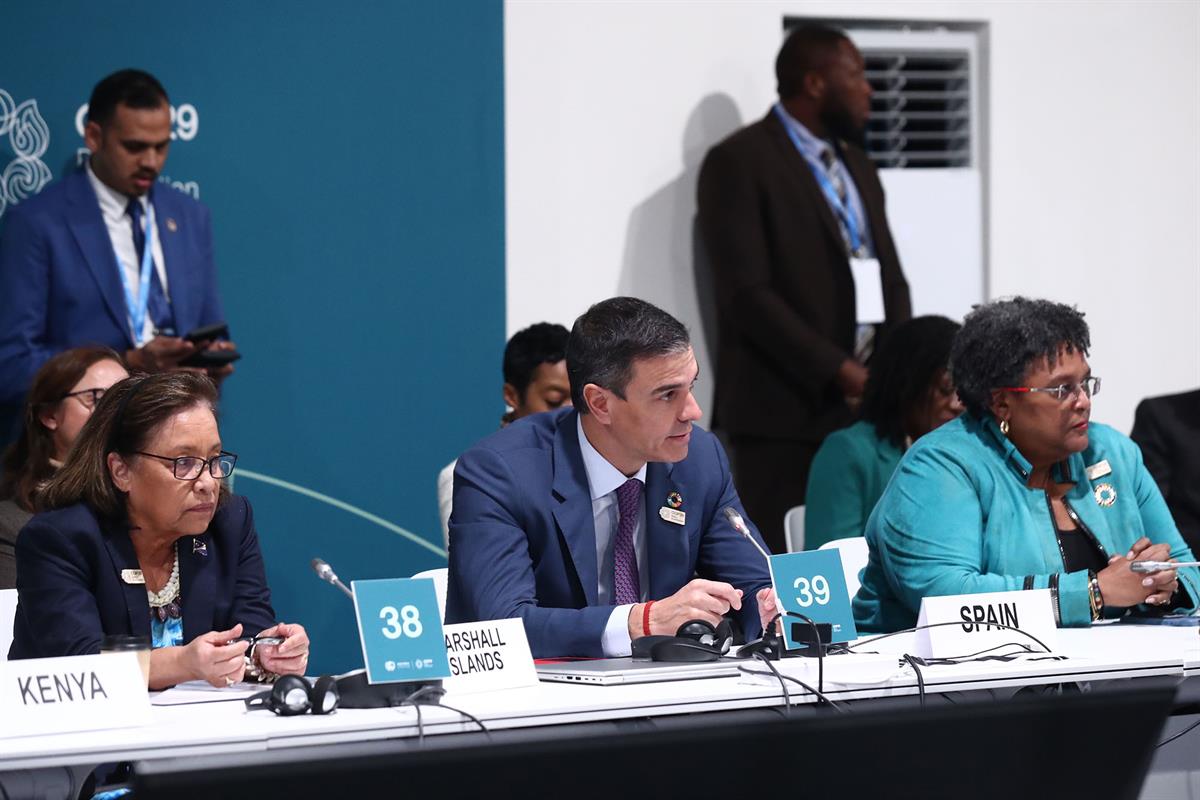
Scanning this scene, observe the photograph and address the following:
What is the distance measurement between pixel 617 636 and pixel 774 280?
9.91 feet

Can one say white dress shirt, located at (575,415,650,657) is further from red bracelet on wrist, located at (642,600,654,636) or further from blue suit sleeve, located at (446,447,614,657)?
red bracelet on wrist, located at (642,600,654,636)

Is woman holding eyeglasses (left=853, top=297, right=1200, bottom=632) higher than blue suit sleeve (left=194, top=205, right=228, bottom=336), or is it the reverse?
blue suit sleeve (left=194, top=205, right=228, bottom=336)

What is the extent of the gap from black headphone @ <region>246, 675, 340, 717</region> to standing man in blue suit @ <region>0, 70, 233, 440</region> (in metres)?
2.41

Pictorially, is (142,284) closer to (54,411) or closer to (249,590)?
(54,411)

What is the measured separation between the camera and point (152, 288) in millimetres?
4746

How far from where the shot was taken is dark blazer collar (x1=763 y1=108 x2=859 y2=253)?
561 cm

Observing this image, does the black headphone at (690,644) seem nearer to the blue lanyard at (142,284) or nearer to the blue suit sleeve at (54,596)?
the blue suit sleeve at (54,596)

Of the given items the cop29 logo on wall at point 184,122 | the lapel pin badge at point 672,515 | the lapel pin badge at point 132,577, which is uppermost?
the cop29 logo on wall at point 184,122

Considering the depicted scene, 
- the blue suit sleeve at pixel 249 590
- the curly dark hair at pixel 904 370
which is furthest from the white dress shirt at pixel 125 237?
the curly dark hair at pixel 904 370

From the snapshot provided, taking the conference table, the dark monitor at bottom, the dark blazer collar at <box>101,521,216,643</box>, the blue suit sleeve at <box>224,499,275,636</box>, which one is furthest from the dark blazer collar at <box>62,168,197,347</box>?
the dark monitor at bottom

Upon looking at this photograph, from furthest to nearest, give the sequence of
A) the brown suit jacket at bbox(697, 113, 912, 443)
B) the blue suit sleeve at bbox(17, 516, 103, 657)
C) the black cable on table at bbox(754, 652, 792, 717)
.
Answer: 1. the brown suit jacket at bbox(697, 113, 912, 443)
2. the blue suit sleeve at bbox(17, 516, 103, 657)
3. the black cable on table at bbox(754, 652, 792, 717)

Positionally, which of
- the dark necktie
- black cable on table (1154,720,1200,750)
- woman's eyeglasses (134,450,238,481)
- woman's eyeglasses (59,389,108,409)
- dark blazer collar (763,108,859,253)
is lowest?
black cable on table (1154,720,1200,750)

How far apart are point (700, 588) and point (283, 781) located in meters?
1.52

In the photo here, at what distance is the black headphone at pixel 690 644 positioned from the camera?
261 cm
